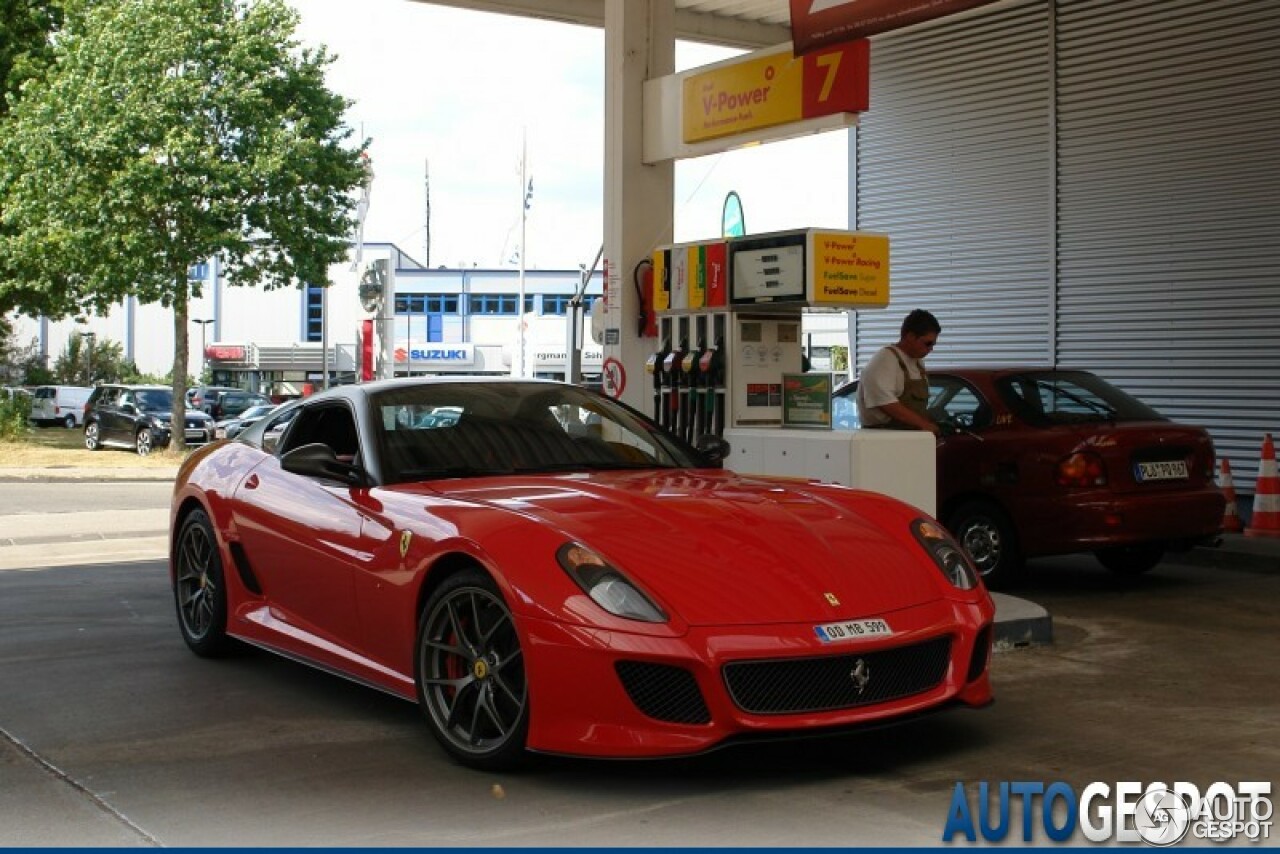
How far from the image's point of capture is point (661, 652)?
459 cm

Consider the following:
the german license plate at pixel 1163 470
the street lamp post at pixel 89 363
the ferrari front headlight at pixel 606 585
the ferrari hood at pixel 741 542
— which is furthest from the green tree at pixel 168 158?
the street lamp post at pixel 89 363

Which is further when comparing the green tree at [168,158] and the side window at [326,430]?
the green tree at [168,158]

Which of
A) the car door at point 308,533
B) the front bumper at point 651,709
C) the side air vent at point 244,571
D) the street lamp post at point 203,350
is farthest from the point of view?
the street lamp post at point 203,350

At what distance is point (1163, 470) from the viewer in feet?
32.2

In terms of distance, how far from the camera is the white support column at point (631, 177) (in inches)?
469

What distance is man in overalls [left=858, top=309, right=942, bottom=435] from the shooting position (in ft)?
31.3

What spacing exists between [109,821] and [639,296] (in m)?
7.82

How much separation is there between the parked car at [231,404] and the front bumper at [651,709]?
127 feet

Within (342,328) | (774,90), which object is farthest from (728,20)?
(342,328)

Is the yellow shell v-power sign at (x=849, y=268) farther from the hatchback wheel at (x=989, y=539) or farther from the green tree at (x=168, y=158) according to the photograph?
the green tree at (x=168, y=158)

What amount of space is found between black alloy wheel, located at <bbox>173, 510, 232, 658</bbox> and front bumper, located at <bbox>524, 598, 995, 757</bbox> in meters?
2.72

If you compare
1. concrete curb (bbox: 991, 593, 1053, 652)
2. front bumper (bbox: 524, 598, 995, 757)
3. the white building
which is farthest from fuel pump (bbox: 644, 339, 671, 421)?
the white building

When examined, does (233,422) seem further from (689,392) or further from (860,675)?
(860,675)

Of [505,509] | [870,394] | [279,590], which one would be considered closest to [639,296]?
[870,394]
